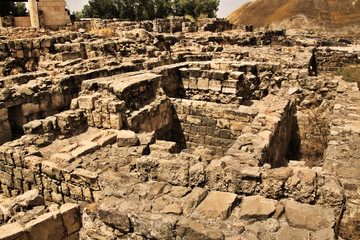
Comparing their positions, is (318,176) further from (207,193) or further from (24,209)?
(24,209)

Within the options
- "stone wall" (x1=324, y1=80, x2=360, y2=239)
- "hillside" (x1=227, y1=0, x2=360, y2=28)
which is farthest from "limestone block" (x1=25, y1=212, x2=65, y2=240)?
"hillside" (x1=227, y1=0, x2=360, y2=28)

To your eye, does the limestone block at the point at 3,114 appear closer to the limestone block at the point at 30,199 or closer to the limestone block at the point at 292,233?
the limestone block at the point at 30,199

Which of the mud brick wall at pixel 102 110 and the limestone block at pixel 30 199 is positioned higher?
the mud brick wall at pixel 102 110

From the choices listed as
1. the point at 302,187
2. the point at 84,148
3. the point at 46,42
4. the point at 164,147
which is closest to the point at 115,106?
the point at 84,148

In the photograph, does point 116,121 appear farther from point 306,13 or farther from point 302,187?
point 306,13

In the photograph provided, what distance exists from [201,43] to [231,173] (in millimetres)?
14288

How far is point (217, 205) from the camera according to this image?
3.03m

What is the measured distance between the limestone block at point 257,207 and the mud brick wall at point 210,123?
152 inches

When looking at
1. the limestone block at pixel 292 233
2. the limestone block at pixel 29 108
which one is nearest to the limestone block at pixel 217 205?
the limestone block at pixel 292 233

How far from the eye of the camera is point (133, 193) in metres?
3.38

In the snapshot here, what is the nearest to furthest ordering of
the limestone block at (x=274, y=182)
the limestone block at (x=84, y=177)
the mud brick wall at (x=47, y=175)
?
1. the limestone block at (x=274, y=182)
2. the limestone block at (x=84, y=177)
3. the mud brick wall at (x=47, y=175)

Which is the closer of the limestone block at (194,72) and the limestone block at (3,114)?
the limestone block at (3,114)

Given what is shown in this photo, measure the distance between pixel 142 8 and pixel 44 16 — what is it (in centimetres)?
2026

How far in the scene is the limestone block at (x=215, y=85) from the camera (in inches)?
315
